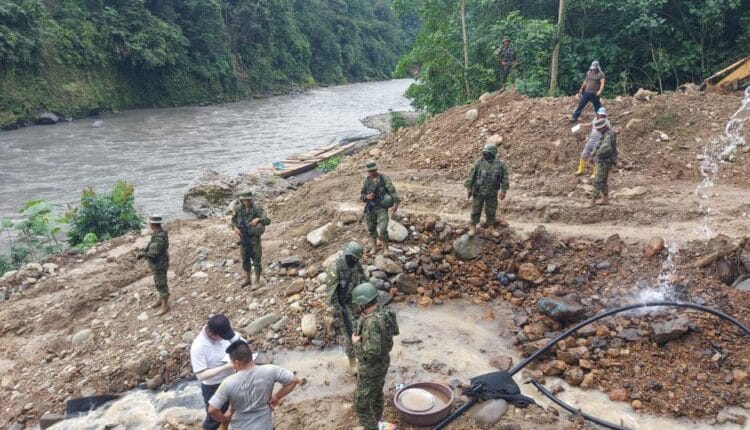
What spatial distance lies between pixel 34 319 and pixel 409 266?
6553 mm

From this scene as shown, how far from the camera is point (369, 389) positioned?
189 inches

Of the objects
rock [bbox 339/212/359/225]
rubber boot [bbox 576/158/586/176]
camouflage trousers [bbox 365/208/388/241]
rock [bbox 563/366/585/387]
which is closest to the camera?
rock [bbox 563/366/585/387]

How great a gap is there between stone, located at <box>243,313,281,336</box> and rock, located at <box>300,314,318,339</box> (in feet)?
1.58

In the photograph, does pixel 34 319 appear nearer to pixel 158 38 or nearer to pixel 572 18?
pixel 572 18

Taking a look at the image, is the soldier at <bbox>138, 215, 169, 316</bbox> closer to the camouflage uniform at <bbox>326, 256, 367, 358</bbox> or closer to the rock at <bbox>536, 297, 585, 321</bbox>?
the camouflage uniform at <bbox>326, 256, 367, 358</bbox>

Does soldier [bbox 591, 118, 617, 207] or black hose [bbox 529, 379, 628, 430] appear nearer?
black hose [bbox 529, 379, 628, 430]

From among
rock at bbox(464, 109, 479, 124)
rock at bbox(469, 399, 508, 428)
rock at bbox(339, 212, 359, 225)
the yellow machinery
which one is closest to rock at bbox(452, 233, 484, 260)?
rock at bbox(339, 212, 359, 225)

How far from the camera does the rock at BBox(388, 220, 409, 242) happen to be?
28.2 feet

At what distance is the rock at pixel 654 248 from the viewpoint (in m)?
7.57

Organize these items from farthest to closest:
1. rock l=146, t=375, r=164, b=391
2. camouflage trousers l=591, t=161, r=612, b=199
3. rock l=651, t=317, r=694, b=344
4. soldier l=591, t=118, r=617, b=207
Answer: camouflage trousers l=591, t=161, r=612, b=199 < soldier l=591, t=118, r=617, b=207 < rock l=146, t=375, r=164, b=391 < rock l=651, t=317, r=694, b=344

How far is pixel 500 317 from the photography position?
292 inches

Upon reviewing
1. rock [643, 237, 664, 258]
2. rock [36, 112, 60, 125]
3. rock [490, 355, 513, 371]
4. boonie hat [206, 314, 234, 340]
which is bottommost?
rock [490, 355, 513, 371]

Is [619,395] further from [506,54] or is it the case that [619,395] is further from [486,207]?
[506,54]

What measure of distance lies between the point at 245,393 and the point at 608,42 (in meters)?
16.7
